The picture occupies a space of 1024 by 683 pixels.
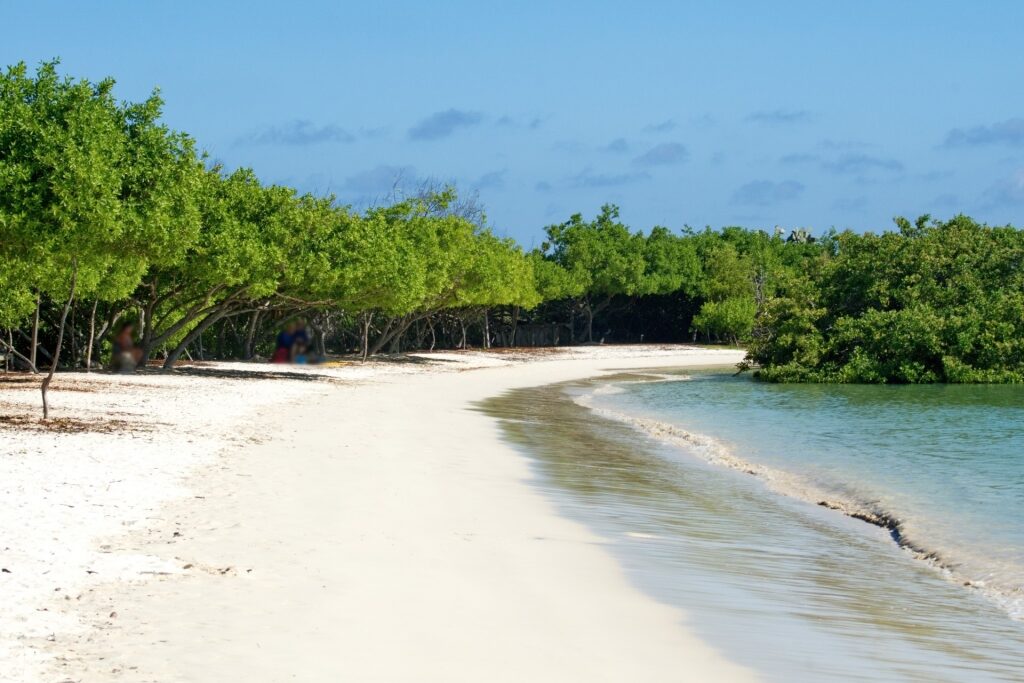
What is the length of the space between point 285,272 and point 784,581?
26.8 m

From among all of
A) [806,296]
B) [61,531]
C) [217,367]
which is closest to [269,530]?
[61,531]

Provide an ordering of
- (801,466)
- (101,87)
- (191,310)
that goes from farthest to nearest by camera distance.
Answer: (191,310) < (101,87) < (801,466)

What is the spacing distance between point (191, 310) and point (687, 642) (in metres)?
29.8

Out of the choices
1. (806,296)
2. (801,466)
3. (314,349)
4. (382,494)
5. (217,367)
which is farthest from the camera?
(314,349)

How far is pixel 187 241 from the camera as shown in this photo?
24812 mm

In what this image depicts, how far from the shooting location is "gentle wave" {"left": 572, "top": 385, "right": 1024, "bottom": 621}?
9734 mm

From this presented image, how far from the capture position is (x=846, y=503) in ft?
48.5

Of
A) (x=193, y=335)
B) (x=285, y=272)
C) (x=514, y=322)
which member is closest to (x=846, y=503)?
(x=285, y=272)

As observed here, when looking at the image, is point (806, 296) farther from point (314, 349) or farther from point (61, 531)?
point (61, 531)

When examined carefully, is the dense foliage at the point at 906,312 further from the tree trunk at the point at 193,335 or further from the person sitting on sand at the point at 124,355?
the person sitting on sand at the point at 124,355

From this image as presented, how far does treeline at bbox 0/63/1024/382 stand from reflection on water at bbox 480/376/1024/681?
9815 mm

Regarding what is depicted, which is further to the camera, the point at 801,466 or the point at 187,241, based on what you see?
the point at 187,241

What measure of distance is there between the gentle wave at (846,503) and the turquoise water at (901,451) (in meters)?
0.02

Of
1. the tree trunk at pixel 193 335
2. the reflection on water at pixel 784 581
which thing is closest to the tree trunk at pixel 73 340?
the tree trunk at pixel 193 335
